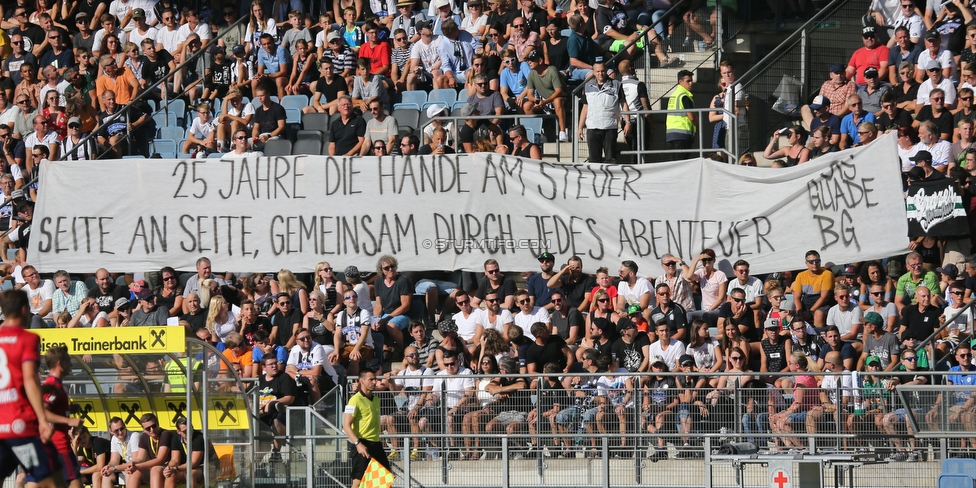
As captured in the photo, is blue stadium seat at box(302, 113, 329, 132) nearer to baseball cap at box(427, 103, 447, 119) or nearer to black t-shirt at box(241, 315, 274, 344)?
baseball cap at box(427, 103, 447, 119)

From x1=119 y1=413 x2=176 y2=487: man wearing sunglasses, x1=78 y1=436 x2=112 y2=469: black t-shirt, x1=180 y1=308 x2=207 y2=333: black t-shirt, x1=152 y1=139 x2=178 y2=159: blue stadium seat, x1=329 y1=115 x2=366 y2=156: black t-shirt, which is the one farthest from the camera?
x1=152 y1=139 x2=178 y2=159: blue stadium seat

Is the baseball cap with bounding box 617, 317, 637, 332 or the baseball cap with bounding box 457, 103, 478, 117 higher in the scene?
the baseball cap with bounding box 457, 103, 478, 117

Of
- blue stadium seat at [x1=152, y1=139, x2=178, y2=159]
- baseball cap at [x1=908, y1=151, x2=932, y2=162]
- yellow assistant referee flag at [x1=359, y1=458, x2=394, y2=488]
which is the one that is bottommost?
yellow assistant referee flag at [x1=359, y1=458, x2=394, y2=488]

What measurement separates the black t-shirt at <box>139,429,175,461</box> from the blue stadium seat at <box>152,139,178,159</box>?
814cm

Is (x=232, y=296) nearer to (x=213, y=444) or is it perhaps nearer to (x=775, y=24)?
(x=213, y=444)

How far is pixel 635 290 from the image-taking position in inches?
709

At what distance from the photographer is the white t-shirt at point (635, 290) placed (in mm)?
17984

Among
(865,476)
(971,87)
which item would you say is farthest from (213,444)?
(971,87)

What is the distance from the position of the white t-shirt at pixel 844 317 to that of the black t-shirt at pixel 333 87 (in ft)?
26.0

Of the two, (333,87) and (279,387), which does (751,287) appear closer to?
(279,387)

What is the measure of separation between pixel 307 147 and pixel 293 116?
4.16ft

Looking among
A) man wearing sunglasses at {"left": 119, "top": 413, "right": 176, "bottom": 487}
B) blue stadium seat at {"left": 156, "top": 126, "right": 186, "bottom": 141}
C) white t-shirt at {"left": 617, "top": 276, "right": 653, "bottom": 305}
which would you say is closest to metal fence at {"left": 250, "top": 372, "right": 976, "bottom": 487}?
man wearing sunglasses at {"left": 119, "top": 413, "right": 176, "bottom": 487}

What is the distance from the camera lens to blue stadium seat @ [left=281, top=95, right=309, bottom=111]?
2241 cm

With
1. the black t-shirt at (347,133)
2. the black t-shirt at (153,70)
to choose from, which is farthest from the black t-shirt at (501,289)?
the black t-shirt at (153,70)
